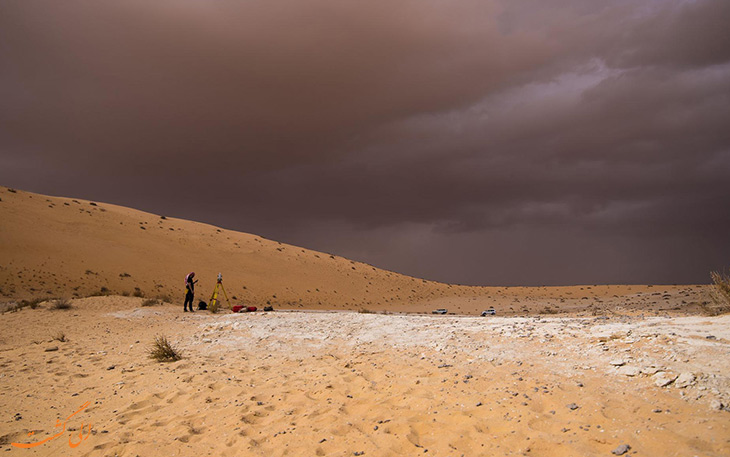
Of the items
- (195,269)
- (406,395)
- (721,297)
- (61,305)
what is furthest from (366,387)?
(195,269)

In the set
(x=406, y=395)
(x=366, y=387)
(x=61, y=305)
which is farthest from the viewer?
(x=61, y=305)

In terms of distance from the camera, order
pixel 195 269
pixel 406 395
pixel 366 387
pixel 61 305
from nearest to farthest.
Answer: pixel 406 395
pixel 366 387
pixel 61 305
pixel 195 269

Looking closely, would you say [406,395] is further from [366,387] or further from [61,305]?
[61,305]

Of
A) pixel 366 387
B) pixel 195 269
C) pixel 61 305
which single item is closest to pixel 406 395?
pixel 366 387

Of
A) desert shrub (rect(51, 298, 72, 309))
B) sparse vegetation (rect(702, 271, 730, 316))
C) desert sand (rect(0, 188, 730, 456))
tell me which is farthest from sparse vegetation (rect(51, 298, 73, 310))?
sparse vegetation (rect(702, 271, 730, 316))

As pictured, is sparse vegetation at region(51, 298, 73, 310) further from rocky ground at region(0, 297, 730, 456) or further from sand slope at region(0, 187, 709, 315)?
sand slope at region(0, 187, 709, 315)

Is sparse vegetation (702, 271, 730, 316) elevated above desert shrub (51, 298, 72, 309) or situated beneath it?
elevated above

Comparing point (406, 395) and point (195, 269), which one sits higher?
point (195, 269)

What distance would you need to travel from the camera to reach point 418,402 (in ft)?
18.1

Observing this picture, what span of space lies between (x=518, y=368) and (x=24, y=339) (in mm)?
14448

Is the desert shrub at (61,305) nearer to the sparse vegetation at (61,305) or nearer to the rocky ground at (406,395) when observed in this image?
the sparse vegetation at (61,305)

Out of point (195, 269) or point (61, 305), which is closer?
point (61, 305)

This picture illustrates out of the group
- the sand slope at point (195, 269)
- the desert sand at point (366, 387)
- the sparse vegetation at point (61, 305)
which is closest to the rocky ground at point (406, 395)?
the desert sand at point (366, 387)

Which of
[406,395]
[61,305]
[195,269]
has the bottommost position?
[61,305]
